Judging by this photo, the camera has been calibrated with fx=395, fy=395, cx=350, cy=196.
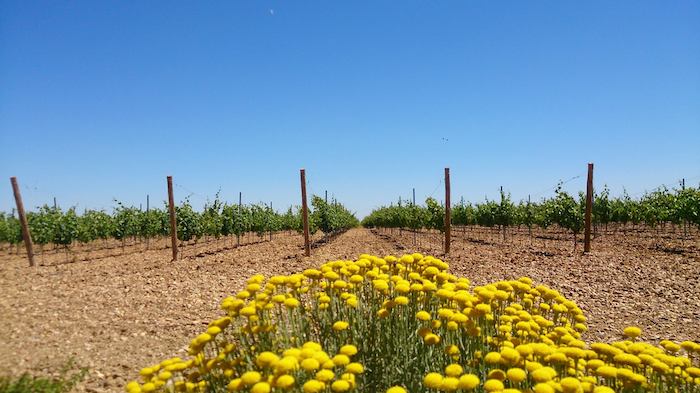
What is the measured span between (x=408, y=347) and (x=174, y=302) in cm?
582

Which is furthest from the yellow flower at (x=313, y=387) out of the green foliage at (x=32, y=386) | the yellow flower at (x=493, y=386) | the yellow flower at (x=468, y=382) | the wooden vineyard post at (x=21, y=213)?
the wooden vineyard post at (x=21, y=213)

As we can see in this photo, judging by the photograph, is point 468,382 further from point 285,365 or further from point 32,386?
point 32,386

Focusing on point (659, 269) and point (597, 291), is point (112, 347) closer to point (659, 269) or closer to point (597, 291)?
point (597, 291)

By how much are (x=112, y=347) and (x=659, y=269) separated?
37.9 ft

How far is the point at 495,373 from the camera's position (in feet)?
7.35

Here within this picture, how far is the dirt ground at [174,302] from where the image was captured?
4.84 m

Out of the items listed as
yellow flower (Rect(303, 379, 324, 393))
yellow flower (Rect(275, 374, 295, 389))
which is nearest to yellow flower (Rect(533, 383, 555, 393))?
yellow flower (Rect(303, 379, 324, 393))

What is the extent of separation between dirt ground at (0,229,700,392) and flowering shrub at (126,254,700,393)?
2129 mm

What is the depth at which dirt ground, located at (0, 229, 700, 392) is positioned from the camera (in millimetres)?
4840

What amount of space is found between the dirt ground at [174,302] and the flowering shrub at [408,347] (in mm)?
2129

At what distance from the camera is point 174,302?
7355 millimetres

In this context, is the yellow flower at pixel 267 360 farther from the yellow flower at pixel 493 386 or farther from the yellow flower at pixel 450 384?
the yellow flower at pixel 493 386

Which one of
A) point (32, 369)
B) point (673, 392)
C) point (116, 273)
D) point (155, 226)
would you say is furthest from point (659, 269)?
point (155, 226)

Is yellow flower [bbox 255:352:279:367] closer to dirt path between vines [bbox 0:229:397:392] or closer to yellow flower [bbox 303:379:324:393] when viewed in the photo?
yellow flower [bbox 303:379:324:393]
